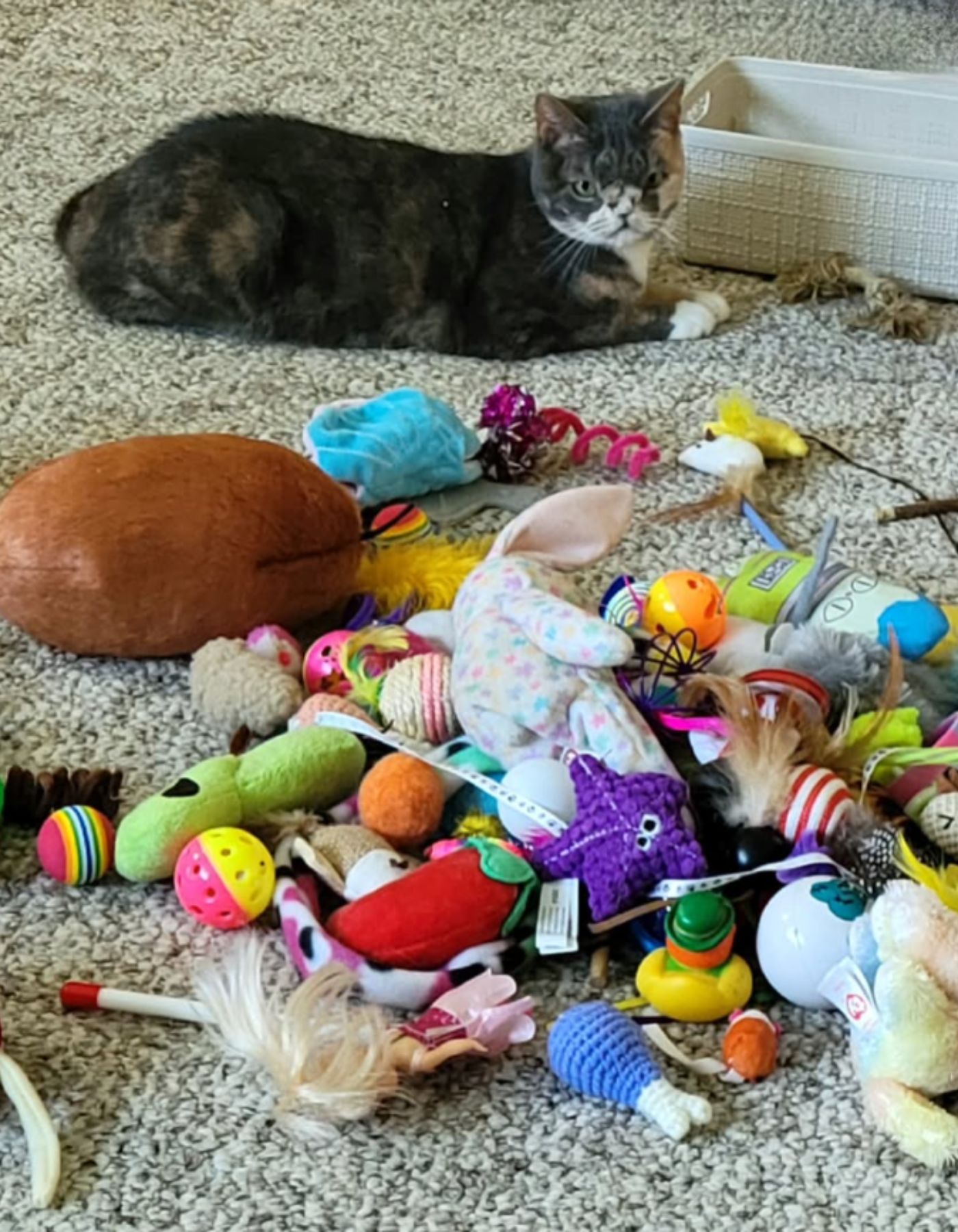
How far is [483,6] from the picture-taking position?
115 inches

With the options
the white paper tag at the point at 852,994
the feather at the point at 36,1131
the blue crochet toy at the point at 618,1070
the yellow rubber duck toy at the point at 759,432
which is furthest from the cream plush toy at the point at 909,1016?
the yellow rubber duck toy at the point at 759,432

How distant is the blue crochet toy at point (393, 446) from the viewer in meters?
1.60

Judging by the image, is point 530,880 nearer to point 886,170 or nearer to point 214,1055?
point 214,1055

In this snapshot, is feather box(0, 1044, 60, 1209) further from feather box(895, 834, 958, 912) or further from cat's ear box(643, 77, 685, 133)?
cat's ear box(643, 77, 685, 133)

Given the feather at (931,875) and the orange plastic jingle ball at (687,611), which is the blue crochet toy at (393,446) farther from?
the feather at (931,875)

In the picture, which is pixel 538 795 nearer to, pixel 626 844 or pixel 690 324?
pixel 626 844

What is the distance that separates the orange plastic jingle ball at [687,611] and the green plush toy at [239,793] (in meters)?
0.25

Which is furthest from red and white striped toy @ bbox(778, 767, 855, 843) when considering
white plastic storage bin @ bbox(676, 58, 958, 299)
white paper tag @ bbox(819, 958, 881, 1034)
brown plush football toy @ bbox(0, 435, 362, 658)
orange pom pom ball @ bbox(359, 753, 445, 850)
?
white plastic storage bin @ bbox(676, 58, 958, 299)

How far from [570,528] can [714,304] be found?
0.76 m

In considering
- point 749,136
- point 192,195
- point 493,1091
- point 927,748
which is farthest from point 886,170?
point 493,1091

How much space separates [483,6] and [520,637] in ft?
6.39

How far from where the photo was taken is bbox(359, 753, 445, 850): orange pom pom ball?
124cm

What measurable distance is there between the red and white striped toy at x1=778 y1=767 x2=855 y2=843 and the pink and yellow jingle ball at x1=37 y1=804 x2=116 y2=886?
1.54 feet

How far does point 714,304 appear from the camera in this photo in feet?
6.72
